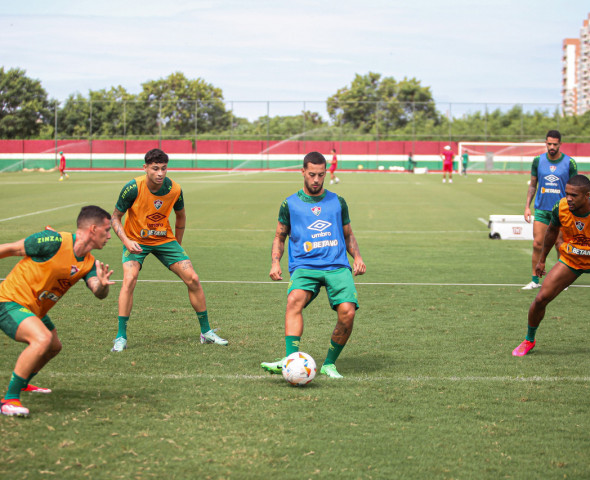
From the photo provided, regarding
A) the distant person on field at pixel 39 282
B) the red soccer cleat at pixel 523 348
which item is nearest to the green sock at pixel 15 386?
the distant person on field at pixel 39 282

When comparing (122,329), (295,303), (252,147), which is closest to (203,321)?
(122,329)

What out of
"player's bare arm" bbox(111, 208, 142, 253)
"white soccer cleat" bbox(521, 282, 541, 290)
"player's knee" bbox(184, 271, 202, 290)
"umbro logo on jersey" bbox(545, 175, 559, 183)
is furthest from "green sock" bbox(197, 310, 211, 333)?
"umbro logo on jersey" bbox(545, 175, 559, 183)

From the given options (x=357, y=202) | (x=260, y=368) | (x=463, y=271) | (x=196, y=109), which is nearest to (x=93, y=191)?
(x=357, y=202)

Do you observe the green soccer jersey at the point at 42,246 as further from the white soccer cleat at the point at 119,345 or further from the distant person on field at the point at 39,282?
the white soccer cleat at the point at 119,345

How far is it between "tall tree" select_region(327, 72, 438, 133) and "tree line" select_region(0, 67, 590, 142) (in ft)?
0.40

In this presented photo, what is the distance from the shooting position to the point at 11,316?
539 centimetres

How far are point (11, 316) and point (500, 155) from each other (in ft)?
236

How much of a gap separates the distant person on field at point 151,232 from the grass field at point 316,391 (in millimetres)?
475

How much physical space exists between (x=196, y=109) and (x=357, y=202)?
51.7 meters

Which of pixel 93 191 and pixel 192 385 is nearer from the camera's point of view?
pixel 192 385

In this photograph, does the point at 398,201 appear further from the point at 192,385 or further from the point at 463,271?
the point at 192,385

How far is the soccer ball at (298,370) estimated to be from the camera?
623cm

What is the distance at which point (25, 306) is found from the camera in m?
5.53

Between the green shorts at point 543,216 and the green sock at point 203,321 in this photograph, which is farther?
the green shorts at point 543,216
